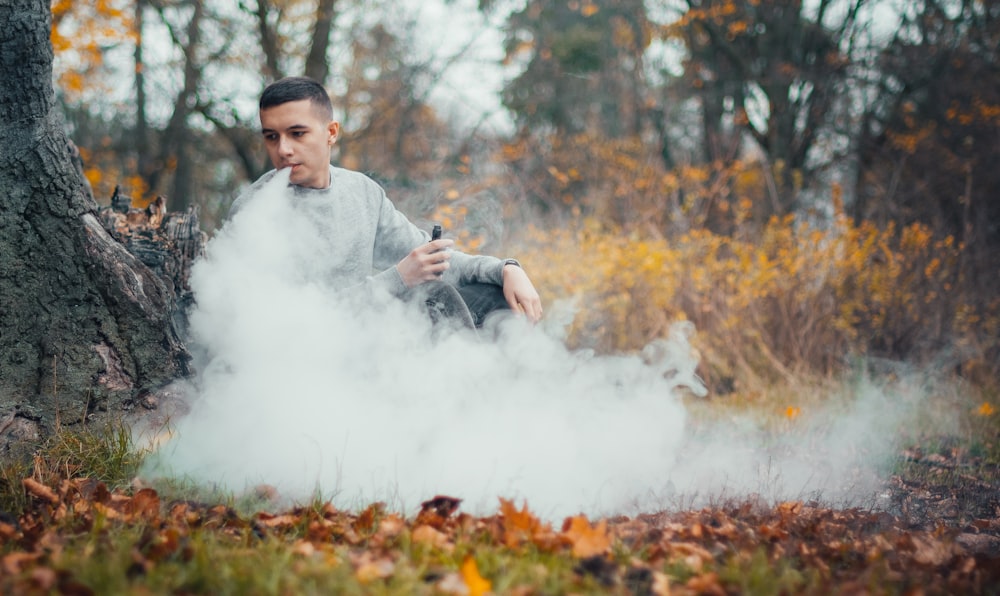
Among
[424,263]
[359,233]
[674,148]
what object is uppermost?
[674,148]

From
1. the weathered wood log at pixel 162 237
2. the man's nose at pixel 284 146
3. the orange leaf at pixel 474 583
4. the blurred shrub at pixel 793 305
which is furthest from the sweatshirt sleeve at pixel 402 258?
the blurred shrub at pixel 793 305

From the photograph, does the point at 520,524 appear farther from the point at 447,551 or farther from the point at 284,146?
the point at 284,146

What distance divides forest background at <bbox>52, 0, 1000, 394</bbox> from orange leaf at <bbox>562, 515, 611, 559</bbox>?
133 inches

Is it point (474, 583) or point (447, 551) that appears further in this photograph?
point (447, 551)

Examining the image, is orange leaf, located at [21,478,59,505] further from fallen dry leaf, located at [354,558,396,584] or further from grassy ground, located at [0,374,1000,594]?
fallen dry leaf, located at [354,558,396,584]

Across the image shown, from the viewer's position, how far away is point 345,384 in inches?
108

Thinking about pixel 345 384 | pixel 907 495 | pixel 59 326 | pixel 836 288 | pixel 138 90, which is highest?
pixel 138 90

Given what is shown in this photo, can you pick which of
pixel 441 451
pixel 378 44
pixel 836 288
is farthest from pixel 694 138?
pixel 441 451

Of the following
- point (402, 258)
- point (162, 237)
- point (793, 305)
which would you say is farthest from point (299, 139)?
point (793, 305)

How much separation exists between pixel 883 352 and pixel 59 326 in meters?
6.05

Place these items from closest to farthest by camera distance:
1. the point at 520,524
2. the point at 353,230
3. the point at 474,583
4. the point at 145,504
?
the point at 474,583
the point at 520,524
the point at 145,504
the point at 353,230

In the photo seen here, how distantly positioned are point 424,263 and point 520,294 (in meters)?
0.41

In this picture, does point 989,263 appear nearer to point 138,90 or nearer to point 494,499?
point 494,499

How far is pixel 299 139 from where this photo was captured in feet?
9.45
